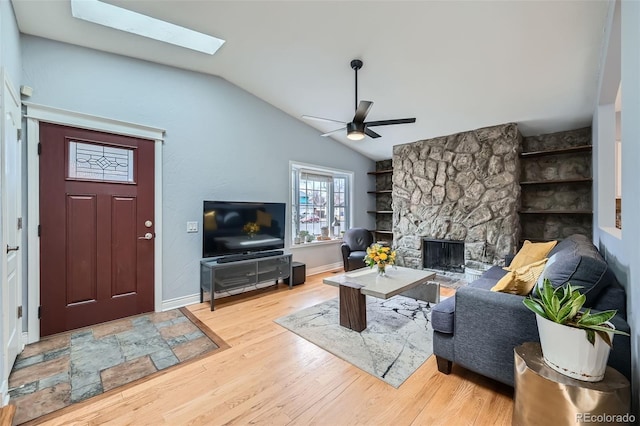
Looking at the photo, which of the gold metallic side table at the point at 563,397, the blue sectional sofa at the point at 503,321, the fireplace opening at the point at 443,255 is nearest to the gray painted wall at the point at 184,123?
the fireplace opening at the point at 443,255

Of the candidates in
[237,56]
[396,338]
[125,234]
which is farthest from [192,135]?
[396,338]

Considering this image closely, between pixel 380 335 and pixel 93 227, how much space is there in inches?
124

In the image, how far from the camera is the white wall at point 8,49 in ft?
5.60

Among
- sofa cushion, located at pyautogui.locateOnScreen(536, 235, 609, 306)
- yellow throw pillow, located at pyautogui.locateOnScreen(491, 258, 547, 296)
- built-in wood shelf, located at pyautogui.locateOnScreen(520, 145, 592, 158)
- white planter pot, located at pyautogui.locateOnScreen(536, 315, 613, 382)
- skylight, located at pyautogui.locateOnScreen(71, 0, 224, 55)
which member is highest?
skylight, located at pyautogui.locateOnScreen(71, 0, 224, 55)

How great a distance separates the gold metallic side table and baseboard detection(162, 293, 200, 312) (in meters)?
3.39

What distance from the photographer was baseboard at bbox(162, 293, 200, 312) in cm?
332

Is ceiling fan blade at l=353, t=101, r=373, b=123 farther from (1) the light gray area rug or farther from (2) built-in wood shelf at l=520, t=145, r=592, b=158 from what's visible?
(2) built-in wood shelf at l=520, t=145, r=592, b=158

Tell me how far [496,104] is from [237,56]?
3.33 m

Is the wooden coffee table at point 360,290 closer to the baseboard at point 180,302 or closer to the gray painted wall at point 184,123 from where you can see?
the baseboard at point 180,302

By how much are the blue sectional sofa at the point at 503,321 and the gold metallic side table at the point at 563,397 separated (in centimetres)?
26

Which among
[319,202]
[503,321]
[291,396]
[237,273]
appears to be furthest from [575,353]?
[319,202]

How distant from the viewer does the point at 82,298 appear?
2805mm

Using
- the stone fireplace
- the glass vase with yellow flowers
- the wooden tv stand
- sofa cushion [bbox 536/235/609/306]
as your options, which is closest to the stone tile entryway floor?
the wooden tv stand

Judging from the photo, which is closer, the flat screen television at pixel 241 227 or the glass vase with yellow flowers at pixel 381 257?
the glass vase with yellow flowers at pixel 381 257
